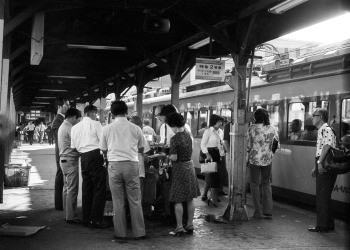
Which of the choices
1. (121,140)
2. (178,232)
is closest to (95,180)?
(121,140)

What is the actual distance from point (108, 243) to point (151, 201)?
132 centimetres

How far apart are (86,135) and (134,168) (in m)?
1.16

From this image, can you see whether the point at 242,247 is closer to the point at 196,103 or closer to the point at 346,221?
the point at 346,221

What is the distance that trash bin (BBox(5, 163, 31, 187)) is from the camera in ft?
36.5

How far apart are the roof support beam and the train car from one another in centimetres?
275

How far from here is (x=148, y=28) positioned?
28.8 ft

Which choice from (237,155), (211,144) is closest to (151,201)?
(237,155)

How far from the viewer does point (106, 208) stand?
768 cm

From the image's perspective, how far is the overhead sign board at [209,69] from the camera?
991 centimetres

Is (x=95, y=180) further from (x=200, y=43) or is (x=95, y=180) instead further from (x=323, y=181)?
(x=200, y=43)

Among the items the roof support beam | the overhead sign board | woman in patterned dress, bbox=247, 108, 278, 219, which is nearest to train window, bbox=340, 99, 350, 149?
woman in patterned dress, bbox=247, 108, 278, 219

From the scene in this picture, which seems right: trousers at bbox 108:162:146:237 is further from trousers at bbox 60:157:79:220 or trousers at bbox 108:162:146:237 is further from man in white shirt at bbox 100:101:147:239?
trousers at bbox 60:157:79:220

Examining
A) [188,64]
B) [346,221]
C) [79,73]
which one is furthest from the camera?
[79,73]

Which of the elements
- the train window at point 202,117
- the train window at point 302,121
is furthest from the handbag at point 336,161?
the train window at point 202,117
